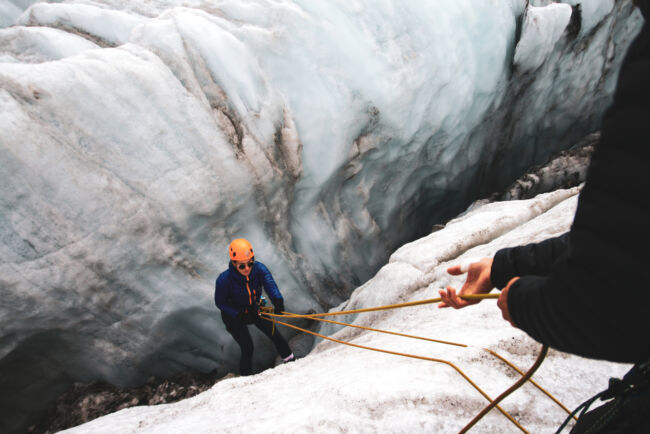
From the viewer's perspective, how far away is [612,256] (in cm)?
58

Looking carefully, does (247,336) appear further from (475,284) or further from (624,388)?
(624,388)

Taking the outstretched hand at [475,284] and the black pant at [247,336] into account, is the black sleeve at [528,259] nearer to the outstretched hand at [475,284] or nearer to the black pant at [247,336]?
the outstretched hand at [475,284]

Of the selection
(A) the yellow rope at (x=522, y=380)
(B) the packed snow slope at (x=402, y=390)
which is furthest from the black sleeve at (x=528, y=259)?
(B) the packed snow slope at (x=402, y=390)

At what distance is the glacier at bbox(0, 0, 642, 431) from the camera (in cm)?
275

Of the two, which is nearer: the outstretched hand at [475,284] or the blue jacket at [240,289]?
the outstretched hand at [475,284]

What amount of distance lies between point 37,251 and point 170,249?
2.98ft

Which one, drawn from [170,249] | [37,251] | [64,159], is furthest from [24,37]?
[170,249]

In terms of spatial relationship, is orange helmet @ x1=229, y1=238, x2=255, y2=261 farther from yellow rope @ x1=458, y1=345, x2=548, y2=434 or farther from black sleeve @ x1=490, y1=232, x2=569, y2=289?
black sleeve @ x1=490, y1=232, x2=569, y2=289

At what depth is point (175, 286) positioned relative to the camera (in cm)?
340

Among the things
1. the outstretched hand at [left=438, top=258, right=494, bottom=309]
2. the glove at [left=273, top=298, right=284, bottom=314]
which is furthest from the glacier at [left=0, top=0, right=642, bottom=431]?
the outstretched hand at [left=438, top=258, right=494, bottom=309]

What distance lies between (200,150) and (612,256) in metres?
3.04

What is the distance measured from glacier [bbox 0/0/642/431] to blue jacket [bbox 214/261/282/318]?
459 mm

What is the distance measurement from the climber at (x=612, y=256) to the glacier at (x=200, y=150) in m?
2.92

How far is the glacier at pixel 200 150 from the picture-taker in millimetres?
2754
